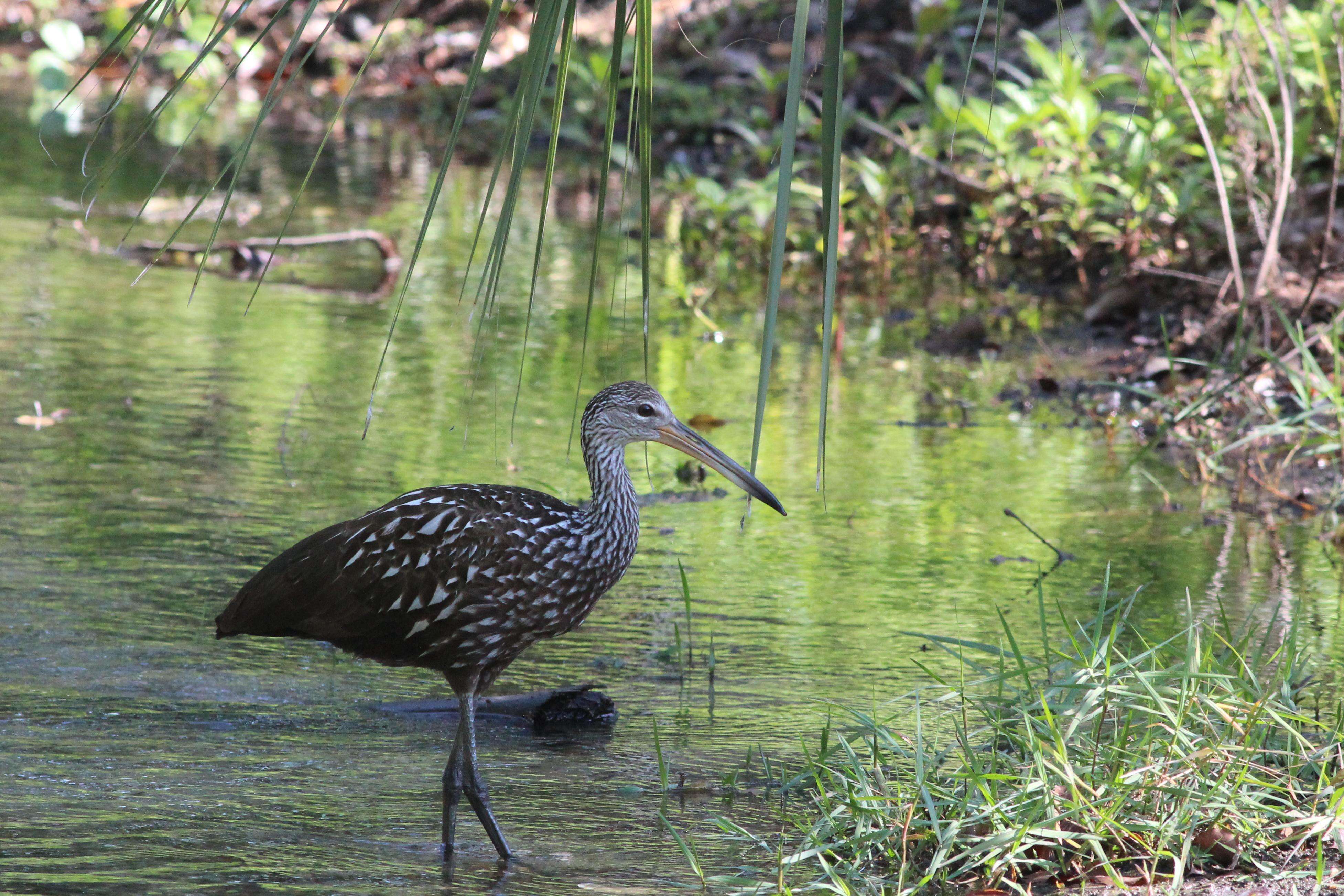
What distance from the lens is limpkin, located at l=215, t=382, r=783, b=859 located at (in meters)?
4.31

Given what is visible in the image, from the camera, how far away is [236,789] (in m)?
4.22

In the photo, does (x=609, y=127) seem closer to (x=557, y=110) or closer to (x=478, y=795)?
(x=557, y=110)

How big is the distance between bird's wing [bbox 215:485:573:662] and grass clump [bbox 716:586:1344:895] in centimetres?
99

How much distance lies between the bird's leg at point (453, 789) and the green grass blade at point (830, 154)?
2.49 meters

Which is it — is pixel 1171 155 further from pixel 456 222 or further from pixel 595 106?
pixel 595 106

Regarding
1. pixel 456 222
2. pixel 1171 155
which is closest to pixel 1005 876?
pixel 1171 155

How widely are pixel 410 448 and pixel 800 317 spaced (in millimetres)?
4344

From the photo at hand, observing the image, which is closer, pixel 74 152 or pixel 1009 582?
pixel 1009 582

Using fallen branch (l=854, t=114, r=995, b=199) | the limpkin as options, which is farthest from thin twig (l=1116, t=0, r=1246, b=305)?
the limpkin

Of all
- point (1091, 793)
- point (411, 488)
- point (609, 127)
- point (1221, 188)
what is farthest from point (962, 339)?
point (609, 127)

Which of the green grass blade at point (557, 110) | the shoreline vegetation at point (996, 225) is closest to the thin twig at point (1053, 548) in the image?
the shoreline vegetation at point (996, 225)

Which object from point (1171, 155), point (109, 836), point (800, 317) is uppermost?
point (1171, 155)

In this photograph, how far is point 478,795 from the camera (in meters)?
4.09

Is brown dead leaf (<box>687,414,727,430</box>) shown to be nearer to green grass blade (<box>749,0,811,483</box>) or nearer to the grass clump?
the grass clump
